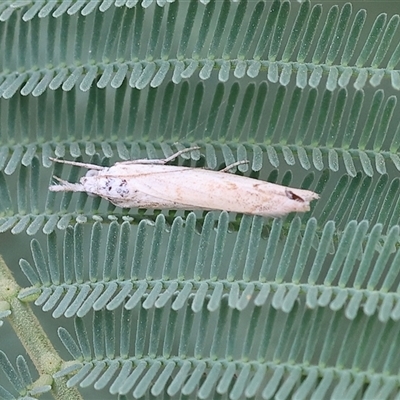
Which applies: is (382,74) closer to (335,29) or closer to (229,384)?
(335,29)

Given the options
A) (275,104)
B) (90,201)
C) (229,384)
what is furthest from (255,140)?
(229,384)

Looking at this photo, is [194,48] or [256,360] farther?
[194,48]

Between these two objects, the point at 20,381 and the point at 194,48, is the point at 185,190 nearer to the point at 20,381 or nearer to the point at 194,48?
the point at 194,48

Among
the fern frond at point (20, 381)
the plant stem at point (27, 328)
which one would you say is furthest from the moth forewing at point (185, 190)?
the fern frond at point (20, 381)

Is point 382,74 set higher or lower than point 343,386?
higher

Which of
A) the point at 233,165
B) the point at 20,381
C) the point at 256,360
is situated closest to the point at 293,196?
the point at 233,165

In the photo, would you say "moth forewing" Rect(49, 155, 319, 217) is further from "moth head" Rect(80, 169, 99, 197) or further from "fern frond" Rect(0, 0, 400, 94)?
"fern frond" Rect(0, 0, 400, 94)
